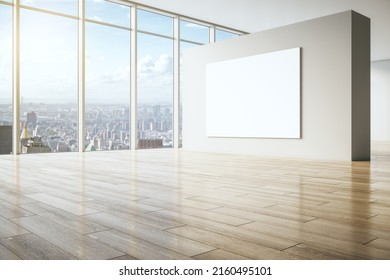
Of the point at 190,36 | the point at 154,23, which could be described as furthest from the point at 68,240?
the point at 190,36

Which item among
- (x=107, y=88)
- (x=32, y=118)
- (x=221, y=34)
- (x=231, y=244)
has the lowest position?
(x=231, y=244)

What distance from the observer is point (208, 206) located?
8.32ft

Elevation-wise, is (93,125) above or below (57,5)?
below

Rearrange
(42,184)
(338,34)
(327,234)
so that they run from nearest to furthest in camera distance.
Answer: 1. (327,234)
2. (42,184)
3. (338,34)

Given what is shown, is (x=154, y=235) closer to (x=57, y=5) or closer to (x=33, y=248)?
(x=33, y=248)

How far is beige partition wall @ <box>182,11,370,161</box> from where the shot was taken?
20.6 ft

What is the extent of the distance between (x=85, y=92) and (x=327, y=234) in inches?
300

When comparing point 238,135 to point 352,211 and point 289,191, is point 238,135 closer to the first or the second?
point 289,191

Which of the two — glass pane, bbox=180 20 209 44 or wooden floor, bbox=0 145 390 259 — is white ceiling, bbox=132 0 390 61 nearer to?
glass pane, bbox=180 20 209 44

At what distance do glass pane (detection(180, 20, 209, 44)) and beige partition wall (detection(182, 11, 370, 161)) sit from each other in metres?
3.23

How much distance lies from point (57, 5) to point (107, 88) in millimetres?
2021

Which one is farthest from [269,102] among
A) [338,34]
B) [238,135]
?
[338,34]

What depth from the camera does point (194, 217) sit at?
221 centimetres

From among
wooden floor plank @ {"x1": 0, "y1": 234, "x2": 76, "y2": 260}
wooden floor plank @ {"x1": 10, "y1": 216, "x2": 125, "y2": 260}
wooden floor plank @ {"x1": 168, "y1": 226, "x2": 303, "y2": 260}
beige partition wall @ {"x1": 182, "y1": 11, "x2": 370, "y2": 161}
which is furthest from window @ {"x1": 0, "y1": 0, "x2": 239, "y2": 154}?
wooden floor plank @ {"x1": 168, "y1": 226, "x2": 303, "y2": 260}
